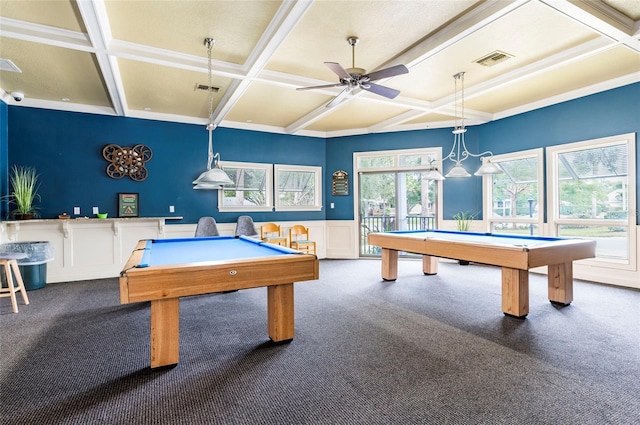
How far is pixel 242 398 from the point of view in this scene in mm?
1959

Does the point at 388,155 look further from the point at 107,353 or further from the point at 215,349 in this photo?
the point at 107,353

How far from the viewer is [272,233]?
21.4 ft

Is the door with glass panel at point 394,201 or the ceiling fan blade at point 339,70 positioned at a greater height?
the ceiling fan blade at point 339,70

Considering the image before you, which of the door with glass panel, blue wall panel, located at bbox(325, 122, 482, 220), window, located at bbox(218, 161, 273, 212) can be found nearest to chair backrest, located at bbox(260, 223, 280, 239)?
window, located at bbox(218, 161, 273, 212)

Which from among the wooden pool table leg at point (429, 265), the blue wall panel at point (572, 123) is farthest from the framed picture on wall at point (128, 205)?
the blue wall panel at point (572, 123)

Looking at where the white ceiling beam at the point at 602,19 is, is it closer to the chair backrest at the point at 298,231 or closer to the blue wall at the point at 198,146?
the blue wall at the point at 198,146

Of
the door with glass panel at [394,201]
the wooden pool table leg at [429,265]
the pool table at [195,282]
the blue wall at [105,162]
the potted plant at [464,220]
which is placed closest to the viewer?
the pool table at [195,282]

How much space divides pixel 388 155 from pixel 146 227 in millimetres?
4832

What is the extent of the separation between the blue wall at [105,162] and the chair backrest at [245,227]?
0.36 metres

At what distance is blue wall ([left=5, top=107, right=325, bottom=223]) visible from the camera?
16.7 feet

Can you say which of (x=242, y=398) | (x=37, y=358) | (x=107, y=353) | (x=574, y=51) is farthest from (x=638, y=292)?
(x=37, y=358)

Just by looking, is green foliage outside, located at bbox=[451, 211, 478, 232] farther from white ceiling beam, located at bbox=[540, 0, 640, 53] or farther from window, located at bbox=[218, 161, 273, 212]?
window, located at bbox=[218, 161, 273, 212]

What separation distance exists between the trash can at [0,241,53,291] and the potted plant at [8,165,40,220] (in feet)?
1.83

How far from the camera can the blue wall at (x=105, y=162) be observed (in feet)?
16.7
